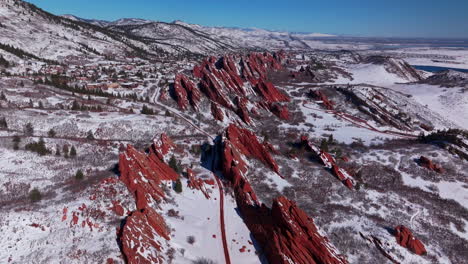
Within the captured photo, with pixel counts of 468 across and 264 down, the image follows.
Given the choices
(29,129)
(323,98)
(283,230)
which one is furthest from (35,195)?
(323,98)

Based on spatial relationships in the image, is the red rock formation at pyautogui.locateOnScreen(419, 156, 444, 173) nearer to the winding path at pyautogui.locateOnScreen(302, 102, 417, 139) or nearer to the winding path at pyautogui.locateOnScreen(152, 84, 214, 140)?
the winding path at pyautogui.locateOnScreen(302, 102, 417, 139)

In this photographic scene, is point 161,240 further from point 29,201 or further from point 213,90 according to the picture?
point 213,90

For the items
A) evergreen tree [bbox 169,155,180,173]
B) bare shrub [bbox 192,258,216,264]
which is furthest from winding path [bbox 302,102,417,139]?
bare shrub [bbox 192,258,216,264]

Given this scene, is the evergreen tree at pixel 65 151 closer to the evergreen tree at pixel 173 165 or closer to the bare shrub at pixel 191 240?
the evergreen tree at pixel 173 165

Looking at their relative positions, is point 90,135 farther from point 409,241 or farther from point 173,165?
point 409,241

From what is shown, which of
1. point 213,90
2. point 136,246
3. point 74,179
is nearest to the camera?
point 136,246

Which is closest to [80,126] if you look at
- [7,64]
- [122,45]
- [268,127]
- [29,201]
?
[29,201]
